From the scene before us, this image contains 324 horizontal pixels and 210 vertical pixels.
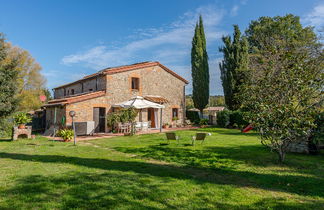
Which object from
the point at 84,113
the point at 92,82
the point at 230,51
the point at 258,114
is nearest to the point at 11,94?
the point at 84,113

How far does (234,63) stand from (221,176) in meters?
20.4

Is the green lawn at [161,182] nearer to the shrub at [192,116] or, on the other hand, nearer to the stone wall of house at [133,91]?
the stone wall of house at [133,91]

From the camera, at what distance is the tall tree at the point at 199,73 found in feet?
89.1

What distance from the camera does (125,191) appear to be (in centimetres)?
441

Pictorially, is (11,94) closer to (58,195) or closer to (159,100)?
(58,195)

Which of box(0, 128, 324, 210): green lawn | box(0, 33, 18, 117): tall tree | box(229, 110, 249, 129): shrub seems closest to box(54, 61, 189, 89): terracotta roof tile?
box(229, 110, 249, 129): shrub

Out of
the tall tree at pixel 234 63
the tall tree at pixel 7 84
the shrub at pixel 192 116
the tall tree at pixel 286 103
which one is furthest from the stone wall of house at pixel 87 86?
the tall tree at pixel 286 103

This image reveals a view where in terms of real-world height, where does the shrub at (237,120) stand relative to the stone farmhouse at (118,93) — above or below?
below

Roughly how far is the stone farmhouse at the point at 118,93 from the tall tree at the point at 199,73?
2.38 metres

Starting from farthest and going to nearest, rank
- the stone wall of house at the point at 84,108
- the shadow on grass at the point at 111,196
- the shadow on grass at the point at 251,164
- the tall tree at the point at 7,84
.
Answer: the stone wall of house at the point at 84,108, the tall tree at the point at 7,84, the shadow on grass at the point at 251,164, the shadow on grass at the point at 111,196

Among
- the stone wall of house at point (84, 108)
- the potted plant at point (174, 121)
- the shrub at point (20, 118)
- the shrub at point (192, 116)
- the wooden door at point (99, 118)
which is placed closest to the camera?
the shrub at point (20, 118)

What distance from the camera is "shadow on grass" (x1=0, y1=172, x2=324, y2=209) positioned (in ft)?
12.4

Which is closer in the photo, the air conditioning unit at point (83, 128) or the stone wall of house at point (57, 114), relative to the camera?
the air conditioning unit at point (83, 128)

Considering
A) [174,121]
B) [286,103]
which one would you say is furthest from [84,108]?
[286,103]
